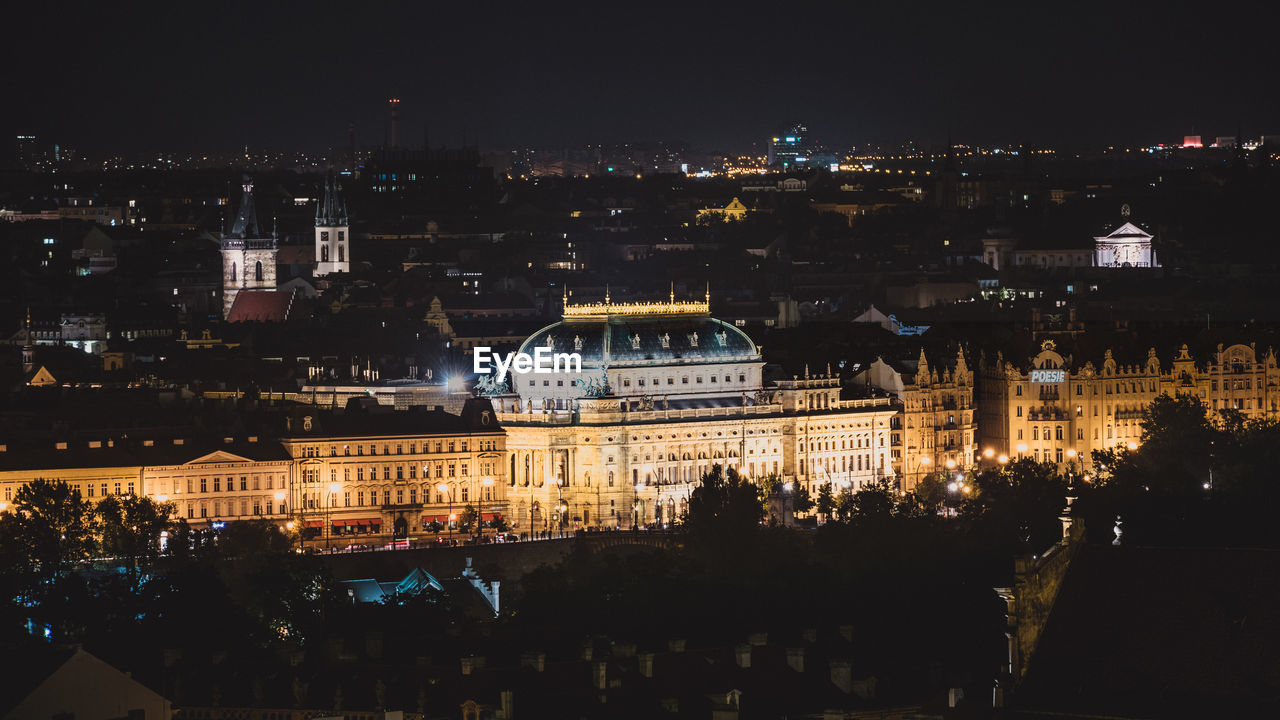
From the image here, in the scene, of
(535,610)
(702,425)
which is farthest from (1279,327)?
(535,610)

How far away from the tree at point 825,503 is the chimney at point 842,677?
43682 millimetres

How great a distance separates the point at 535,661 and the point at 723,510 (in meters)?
34.0

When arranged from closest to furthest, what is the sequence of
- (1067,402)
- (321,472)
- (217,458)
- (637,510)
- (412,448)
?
(217,458), (321,472), (412,448), (637,510), (1067,402)

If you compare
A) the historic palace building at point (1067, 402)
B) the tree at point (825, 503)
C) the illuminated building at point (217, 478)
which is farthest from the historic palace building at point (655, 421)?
the illuminated building at point (217, 478)

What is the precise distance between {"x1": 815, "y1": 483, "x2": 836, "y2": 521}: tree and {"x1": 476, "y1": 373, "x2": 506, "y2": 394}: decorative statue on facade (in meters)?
12.4

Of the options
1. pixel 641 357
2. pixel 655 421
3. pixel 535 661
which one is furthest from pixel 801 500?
pixel 535 661

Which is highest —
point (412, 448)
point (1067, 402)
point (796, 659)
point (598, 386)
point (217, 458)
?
point (598, 386)

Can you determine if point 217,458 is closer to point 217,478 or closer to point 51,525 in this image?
point 217,478

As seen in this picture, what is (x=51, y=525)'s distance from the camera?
113312 mm

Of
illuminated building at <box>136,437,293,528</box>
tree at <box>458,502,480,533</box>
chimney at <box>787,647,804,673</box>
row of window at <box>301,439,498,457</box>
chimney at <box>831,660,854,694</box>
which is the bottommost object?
chimney at <box>831,660,854,694</box>

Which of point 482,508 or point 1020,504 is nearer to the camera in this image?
point 1020,504

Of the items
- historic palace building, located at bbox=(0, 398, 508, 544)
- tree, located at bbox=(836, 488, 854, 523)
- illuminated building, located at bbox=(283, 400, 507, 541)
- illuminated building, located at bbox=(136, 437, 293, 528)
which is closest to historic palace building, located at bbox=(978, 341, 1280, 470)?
tree, located at bbox=(836, 488, 854, 523)

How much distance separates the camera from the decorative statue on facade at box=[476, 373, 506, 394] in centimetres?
13838

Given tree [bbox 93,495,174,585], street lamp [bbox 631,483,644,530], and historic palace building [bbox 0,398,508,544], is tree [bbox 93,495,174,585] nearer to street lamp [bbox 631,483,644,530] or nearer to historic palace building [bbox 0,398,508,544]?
historic palace building [bbox 0,398,508,544]
